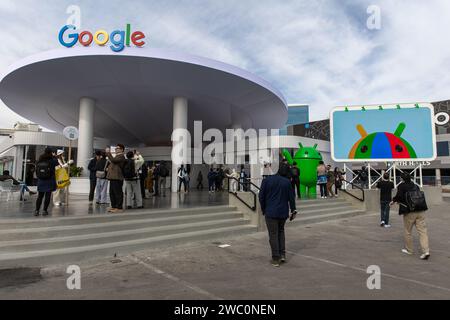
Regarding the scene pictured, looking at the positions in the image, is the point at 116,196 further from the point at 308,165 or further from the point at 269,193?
the point at 308,165

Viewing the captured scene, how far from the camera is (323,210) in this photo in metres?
11.3

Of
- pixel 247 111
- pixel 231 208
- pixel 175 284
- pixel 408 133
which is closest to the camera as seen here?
pixel 175 284

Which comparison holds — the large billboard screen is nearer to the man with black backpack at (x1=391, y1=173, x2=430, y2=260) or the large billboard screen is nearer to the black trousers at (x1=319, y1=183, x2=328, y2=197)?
the black trousers at (x1=319, y1=183, x2=328, y2=197)

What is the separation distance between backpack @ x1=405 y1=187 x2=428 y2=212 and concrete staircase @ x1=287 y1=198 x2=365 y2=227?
12.9 ft

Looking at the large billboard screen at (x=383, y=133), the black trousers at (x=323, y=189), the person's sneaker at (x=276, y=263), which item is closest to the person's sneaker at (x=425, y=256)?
the person's sneaker at (x=276, y=263)

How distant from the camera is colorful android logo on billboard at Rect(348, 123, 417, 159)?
16906 millimetres

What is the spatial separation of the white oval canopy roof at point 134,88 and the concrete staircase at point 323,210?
791 cm

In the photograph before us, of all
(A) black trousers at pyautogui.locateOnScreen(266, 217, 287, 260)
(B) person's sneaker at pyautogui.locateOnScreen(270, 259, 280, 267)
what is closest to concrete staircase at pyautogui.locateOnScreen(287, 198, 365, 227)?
(A) black trousers at pyautogui.locateOnScreen(266, 217, 287, 260)

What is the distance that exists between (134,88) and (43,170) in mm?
11529

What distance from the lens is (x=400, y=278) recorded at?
14.5ft

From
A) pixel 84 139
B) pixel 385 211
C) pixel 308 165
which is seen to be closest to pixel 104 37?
pixel 84 139

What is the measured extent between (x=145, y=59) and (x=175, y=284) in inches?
479
